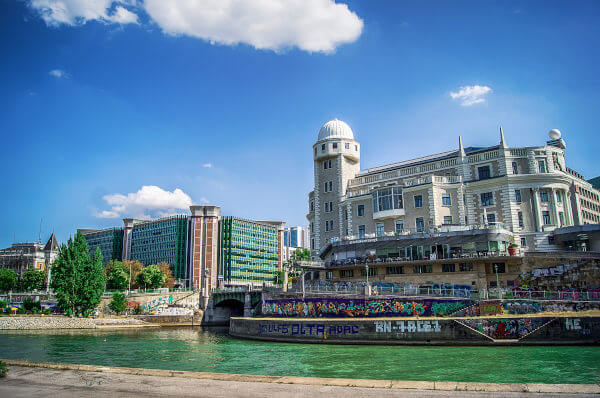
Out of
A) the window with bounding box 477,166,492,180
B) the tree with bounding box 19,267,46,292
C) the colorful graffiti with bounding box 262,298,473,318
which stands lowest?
the colorful graffiti with bounding box 262,298,473,318

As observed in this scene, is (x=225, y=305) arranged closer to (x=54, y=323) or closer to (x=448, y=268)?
(x=54, y=323)

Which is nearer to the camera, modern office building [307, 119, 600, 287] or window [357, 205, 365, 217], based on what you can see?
modern office building [307, 119, 600, 287]

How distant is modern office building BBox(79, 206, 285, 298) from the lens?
15375 cm

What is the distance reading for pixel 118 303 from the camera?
295ft

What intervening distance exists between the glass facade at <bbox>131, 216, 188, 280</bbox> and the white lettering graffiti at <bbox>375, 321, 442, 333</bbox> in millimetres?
118513

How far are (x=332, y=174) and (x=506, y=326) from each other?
48.5 meters

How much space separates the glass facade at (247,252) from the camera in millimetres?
157375

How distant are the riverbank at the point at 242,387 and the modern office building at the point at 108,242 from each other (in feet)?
527

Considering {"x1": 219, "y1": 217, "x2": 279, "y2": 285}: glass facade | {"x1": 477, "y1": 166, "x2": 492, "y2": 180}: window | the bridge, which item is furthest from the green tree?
{"x1": 219, "y1": 217, "x2": 279, "y2": 285}: glass facade

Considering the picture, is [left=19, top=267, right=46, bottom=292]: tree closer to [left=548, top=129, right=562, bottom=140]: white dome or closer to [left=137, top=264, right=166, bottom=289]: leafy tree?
[left=137, top=264, right=166, bottom=289]: leafy tree

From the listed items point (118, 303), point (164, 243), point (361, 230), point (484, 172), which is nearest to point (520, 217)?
point (484, 172)

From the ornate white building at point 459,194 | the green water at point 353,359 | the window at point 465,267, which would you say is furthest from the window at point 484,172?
the green water at point 353,359

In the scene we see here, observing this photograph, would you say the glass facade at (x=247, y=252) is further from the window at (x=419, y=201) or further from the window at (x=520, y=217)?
the window at (x=520, y=217)

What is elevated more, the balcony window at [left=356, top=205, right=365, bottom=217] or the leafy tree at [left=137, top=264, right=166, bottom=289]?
the balcony window at [left=356, top=205, right=365, bottom=217]
